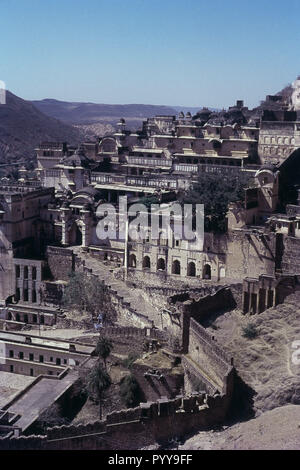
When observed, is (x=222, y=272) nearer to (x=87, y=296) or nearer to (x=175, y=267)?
(x=175, y=267)

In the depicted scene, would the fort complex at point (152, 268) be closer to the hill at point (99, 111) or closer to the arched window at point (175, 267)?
the arched window at point (175, 267)

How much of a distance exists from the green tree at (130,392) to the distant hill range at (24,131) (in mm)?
56512

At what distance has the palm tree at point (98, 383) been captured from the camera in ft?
68.1

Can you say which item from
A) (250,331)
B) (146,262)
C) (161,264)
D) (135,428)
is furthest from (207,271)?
(135,428)

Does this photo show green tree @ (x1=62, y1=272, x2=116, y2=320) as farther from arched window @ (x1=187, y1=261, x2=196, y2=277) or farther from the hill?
the hill

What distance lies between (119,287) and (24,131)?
7114 cm

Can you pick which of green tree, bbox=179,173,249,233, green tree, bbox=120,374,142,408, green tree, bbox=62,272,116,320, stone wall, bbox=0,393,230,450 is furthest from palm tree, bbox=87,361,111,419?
green tree, bbox=179,173,249,233

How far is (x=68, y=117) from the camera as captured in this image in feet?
565

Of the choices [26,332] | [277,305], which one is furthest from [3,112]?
[277,305]

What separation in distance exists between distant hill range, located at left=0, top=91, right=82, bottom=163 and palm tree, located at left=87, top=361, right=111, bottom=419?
2202 inches

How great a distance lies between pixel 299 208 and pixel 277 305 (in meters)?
5.05

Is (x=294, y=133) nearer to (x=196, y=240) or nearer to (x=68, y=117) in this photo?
(x=196, y=240)

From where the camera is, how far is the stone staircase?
24.8 meters

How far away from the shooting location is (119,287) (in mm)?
26656
